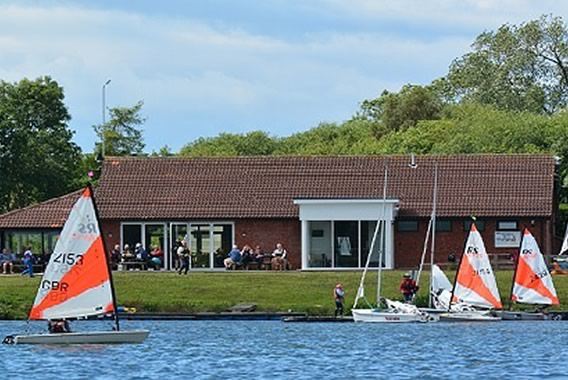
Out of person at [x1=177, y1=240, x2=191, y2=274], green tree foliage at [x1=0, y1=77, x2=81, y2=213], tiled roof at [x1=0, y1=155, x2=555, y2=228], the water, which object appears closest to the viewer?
the water

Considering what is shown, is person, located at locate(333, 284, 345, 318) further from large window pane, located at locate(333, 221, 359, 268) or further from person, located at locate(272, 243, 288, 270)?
large window pane, located at locate(333, 221, 359, 268)

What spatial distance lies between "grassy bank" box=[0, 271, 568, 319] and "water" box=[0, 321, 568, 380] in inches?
94.3

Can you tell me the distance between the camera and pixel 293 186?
77188mm

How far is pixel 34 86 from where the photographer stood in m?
99.8

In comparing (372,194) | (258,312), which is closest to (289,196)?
(372,194)

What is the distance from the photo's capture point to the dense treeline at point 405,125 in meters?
97.1

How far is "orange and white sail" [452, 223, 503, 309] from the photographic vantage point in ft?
211

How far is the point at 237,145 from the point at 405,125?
38.6 ft

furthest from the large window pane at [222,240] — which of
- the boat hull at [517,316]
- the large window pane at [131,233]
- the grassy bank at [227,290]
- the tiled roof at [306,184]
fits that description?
the boat hull at [517,316]

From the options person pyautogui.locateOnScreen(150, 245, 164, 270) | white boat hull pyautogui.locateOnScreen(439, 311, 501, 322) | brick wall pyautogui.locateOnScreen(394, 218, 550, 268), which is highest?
brick wall pyautogui.locateOnScreen(394, 218, 550, 268)

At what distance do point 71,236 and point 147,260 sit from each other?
24801mm

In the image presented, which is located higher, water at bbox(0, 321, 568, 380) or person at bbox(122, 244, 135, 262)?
person at bbox(122, 244, 135, 262)

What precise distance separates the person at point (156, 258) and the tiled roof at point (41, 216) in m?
3.97

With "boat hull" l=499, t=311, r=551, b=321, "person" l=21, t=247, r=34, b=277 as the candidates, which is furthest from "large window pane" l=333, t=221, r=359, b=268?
"person" l=21, t=247, r=34, b=277
